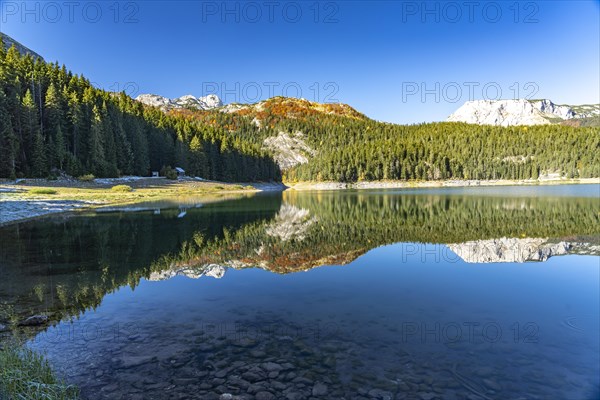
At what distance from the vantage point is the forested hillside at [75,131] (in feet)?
227

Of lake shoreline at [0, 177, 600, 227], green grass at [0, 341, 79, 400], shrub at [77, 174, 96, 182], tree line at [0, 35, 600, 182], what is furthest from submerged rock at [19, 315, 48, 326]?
shrub at [77, 174, 96, 182]

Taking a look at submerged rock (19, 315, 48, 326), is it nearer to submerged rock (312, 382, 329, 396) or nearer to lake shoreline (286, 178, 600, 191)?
submerged rock (312, 382, 329, 396)

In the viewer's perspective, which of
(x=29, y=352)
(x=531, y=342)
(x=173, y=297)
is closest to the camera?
(x=29, y=352)

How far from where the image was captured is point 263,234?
2733cm

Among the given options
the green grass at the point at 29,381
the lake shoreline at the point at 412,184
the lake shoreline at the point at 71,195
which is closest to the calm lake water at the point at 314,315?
the green grass at the point at 29,381

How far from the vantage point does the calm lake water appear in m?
7.28

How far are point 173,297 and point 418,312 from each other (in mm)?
8334

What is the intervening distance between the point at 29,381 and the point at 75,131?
294 feet

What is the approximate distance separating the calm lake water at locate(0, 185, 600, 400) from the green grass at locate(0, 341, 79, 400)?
51cm

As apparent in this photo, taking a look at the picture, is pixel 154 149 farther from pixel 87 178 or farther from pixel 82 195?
pixel 82 195

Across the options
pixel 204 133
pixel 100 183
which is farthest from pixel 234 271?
pixel 204 133

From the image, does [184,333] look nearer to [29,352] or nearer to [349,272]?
[29,352]

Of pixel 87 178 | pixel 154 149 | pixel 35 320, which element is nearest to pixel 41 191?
pixel 87 178

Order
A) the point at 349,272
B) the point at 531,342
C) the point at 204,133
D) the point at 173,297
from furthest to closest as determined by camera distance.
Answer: the point at 204,133, the point at 349,272, the point at 173,297, the point at 531,342
